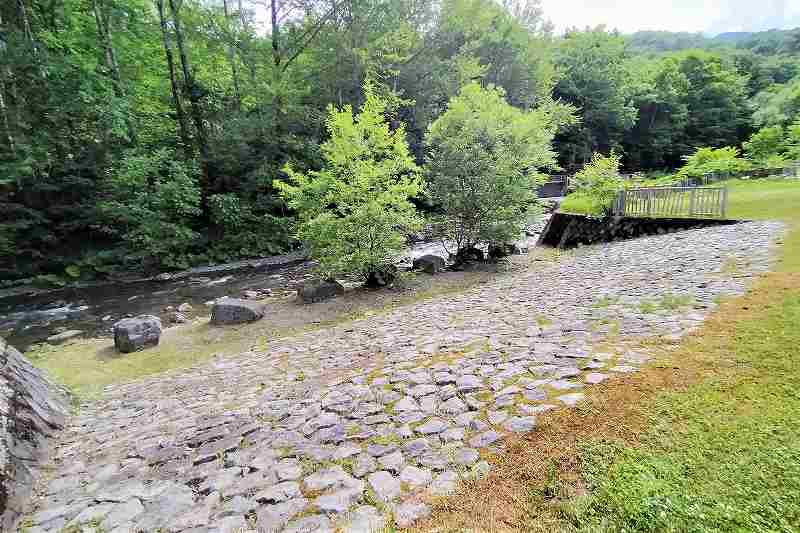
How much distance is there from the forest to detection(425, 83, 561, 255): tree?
0.20 m

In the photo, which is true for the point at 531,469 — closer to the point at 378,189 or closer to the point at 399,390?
the point at 399,390

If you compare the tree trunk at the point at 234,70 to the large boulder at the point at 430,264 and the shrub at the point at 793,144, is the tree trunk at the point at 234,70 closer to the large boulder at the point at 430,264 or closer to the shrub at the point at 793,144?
the large boulder at the point at 430,264

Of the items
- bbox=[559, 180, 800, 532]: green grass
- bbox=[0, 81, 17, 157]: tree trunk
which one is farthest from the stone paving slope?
bbox=[0, 81, 17, 157]: tree trunk

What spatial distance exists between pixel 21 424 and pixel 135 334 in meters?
4.44

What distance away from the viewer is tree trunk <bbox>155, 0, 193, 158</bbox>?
60.5 ft

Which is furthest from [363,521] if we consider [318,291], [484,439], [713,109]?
[713,109]

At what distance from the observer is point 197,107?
65.9ft

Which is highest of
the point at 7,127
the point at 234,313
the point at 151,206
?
the point at 7,127

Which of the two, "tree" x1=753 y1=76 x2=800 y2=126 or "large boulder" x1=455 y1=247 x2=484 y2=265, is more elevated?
"tree" x1=753 y1=76 x2=800 y2=126

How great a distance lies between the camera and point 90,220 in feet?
56.2

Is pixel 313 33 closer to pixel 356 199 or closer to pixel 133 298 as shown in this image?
pixel 356 199

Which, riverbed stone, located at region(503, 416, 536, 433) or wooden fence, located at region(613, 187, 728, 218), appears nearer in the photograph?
riverbed stone, located at region(503, 416, 536, 433)

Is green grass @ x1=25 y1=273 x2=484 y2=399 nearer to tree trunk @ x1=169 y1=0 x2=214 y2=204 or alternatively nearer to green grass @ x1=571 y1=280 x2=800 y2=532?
green grass @ x1=571 y1=280 x2=800 y2=532

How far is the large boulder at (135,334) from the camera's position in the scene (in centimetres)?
792
